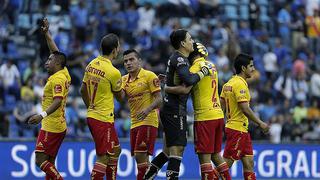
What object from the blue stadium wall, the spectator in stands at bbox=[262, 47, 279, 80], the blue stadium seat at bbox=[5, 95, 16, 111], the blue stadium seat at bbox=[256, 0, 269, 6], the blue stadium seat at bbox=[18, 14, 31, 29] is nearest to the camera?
the blue stadium wall

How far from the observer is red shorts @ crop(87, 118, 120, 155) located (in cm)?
1644

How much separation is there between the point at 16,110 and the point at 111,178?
386 inches

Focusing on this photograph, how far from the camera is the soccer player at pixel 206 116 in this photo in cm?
1648

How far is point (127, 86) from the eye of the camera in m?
17.8

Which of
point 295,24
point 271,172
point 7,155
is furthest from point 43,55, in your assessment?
point 295,24

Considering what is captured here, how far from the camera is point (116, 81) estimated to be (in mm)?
16422

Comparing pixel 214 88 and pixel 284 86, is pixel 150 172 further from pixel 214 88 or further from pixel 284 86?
pixel 284 86

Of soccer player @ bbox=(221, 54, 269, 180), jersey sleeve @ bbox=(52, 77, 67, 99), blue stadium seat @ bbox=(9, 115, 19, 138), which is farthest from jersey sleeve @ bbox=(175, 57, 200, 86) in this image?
blue stadium seat @ bbox=(9, 115, 19, 138)

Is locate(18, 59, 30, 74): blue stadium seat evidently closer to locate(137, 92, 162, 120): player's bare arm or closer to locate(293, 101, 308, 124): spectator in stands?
locate(293, 101, 308, 124): spectator in stands

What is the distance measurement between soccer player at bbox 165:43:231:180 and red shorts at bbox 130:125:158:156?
122cm

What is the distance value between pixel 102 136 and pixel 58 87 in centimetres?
119

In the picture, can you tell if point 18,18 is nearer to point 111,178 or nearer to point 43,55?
point 43,55

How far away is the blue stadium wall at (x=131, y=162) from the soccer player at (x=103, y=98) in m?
7.18

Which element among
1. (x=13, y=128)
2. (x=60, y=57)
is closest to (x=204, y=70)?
(x=60, y=57)
